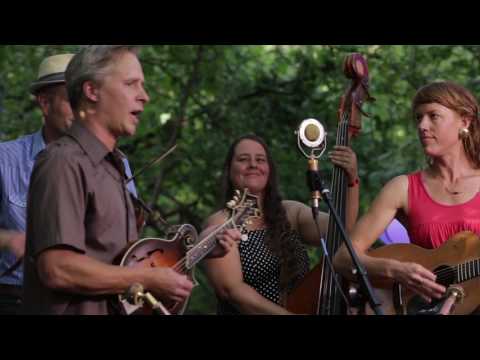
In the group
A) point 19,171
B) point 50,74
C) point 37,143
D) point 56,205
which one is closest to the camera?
point 56,205

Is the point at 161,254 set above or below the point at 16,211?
below

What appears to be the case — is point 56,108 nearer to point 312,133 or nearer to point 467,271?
point 312,133

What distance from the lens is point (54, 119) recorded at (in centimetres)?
525

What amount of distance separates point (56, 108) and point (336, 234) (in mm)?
1625

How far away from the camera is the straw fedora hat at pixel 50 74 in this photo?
533 cm

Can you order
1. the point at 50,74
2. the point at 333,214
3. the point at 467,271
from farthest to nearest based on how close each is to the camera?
the point at 50,74 → the point at 467,271 → the point at 333,214

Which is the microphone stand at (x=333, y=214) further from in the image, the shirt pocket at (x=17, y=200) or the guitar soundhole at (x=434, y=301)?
the shirt pocket at (x=17, y=200)

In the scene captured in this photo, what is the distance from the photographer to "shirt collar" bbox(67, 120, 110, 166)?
12.4ft

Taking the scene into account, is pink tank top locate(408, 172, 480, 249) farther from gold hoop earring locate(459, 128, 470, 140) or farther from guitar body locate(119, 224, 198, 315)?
guitar body locate(119, 224, 198, 315)

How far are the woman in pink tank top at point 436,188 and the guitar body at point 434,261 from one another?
0.21 feet

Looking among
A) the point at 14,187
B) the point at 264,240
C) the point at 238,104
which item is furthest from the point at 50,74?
the point at 238,104

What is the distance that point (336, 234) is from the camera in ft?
16.4
